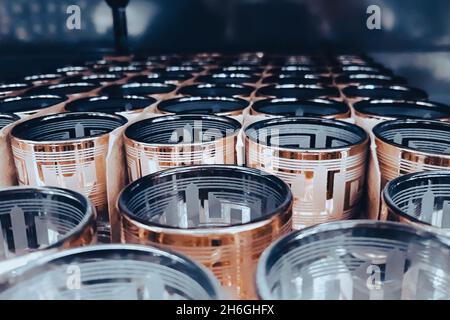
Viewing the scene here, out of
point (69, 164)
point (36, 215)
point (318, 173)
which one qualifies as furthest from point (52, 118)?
point (318, 173)

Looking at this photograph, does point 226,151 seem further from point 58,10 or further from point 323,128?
point 58,10

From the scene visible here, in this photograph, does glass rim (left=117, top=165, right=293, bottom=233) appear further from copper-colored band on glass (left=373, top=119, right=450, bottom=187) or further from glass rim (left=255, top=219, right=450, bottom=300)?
copper-colored band on glass (left=373, top=119, right=450, bottom=187)

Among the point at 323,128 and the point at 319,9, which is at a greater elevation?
the point at 319,9

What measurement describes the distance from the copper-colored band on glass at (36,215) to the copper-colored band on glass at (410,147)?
0.45 m

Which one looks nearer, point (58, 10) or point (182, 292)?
point (182, 292)

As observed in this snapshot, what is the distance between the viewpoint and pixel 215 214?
0.69 meters

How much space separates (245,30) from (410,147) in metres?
2.91

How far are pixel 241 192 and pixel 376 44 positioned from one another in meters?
3.04

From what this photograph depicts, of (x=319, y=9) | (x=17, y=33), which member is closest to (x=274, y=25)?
(x=319, y=9)

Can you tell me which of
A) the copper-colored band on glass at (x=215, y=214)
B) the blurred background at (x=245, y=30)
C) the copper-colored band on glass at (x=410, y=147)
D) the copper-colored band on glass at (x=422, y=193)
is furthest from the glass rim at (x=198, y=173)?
the blurred background at (x=245, y=30)

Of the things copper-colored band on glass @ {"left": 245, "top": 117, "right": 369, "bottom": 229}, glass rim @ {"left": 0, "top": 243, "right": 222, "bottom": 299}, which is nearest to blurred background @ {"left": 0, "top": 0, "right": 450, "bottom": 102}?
copper-colored band on glass @ {"left": 245, "top": 117, "right": 369, "bottom": 229}

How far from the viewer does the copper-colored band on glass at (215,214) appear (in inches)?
18.7

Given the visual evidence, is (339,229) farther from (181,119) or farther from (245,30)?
(245,30)

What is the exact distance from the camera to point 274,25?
343cm
